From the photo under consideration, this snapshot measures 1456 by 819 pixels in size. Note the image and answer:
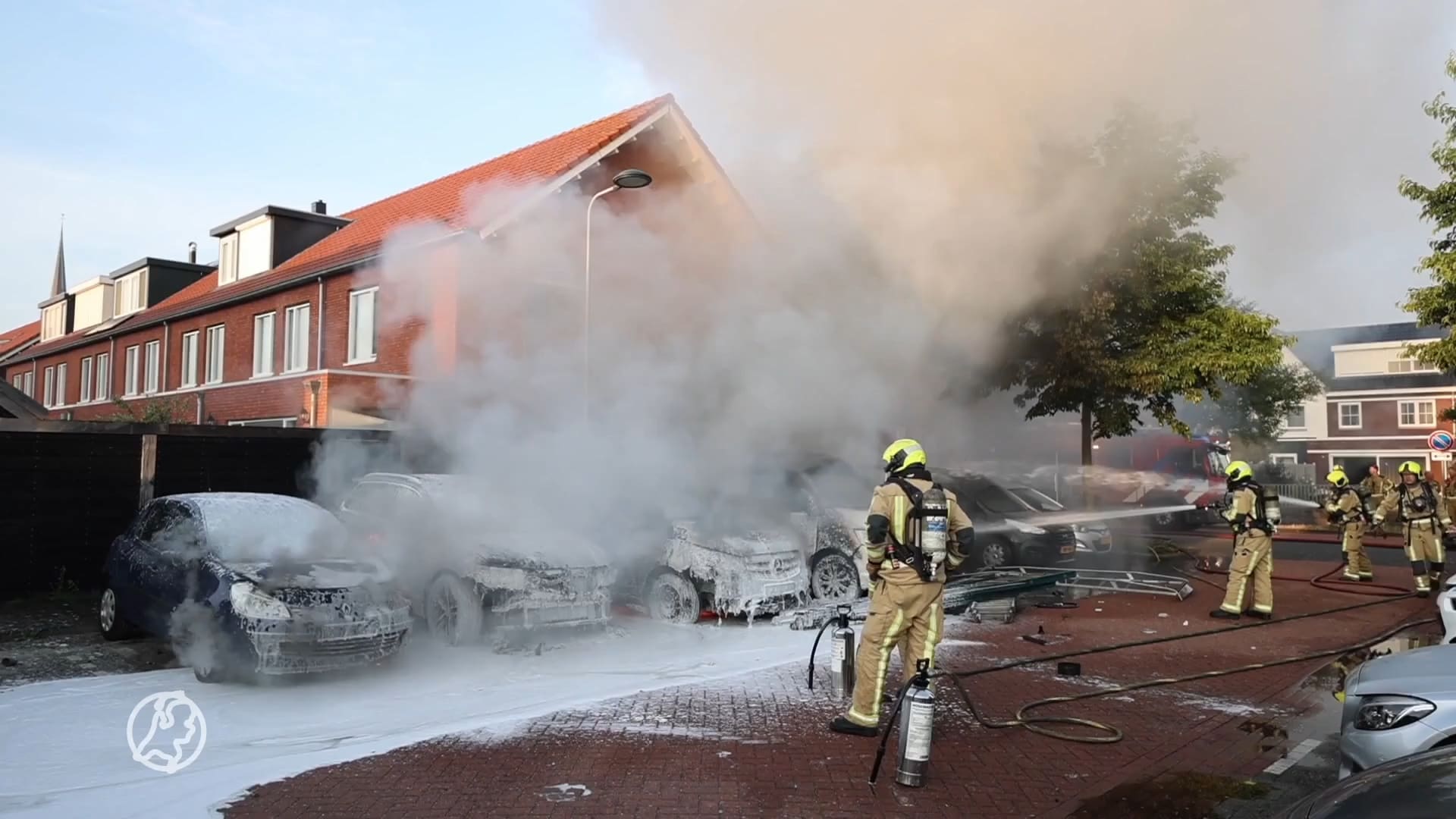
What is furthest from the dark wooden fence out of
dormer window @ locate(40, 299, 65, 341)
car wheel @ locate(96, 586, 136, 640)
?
dormer window @ locate(40, 299, 65, 341)

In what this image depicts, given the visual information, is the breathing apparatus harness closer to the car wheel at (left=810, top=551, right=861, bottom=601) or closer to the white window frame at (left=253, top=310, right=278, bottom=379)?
the car wheel at (left=810, top=551, right=861, bottom=601)

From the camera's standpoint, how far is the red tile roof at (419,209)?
11977 mm

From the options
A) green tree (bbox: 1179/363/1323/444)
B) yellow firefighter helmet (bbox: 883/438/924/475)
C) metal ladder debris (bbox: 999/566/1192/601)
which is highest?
green tree (bbox: 1179/363/1323/444)

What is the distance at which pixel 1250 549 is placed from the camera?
945cm

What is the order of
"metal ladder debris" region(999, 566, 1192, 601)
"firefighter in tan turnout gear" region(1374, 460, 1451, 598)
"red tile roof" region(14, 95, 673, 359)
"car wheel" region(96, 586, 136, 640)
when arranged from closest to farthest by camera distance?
"car wheel" region(96, 586, 136, 640), "metal ladder debris" region(999, 566, 1192, 601), "firefighter in tan turnout gear" region(1374, 460, 1451, 598), "red tile roof" region(14, 95, 673, 359)

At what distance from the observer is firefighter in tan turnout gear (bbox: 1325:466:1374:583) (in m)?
12.4

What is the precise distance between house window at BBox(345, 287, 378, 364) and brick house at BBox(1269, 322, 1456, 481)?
1466 inches

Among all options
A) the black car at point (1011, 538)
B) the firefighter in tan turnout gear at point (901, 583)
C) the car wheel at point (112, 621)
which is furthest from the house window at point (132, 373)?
the firefighter in tan turnout gear at point (901, 583)

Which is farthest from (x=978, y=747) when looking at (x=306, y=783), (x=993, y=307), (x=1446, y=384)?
(x=1446, y=384)

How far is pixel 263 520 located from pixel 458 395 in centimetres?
248

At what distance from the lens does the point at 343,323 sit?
A: 16.8 metres

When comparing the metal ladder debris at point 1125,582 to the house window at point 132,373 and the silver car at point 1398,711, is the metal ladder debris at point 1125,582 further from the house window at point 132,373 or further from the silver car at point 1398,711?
the house window at point 132,373

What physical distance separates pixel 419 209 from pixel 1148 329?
43.5 ft

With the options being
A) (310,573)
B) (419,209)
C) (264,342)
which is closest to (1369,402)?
(419,209)
